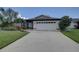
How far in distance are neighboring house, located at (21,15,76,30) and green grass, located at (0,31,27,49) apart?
51cm

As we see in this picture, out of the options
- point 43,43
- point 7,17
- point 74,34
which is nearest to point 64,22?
point 74,34

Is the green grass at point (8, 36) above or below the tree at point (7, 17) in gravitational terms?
below

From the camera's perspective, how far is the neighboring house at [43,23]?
974 centimetres

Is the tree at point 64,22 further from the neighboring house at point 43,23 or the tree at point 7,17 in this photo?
the tree at point 7,17

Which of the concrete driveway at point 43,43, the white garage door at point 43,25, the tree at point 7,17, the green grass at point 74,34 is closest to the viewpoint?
the concrete driveway at point 43,43

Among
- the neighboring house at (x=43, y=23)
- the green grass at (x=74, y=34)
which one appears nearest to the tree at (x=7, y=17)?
the neighboring house at (x=43, y=23)

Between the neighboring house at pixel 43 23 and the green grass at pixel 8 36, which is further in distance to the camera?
the neighboring house at pixel 43 23

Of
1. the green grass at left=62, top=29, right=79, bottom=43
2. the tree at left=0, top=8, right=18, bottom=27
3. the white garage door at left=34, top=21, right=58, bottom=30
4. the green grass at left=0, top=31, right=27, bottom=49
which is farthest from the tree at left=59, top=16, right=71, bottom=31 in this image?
the tree at left=0, top=8, right=18, bottom=27

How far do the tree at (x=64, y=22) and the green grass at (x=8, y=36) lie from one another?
165 cm

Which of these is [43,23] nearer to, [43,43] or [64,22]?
[64,22]

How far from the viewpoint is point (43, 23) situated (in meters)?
10.2
